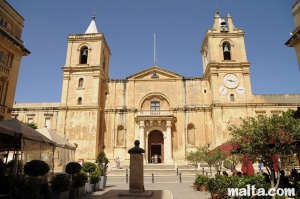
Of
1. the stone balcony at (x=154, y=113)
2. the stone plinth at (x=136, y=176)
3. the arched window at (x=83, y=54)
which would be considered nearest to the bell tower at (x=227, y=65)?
the stone balcony at (x=154, y=113)

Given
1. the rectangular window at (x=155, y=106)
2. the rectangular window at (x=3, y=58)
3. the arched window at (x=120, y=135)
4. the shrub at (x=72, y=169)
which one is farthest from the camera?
the rectangular window at (x=155, y=106)

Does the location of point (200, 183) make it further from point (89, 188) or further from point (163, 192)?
point (89, 188)

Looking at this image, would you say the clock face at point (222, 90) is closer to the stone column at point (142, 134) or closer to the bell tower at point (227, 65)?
the bell tower at point (227, 65)

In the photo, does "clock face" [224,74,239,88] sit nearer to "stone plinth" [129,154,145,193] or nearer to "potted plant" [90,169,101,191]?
"potted plant" [90,169,101,191]

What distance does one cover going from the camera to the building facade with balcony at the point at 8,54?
14.5 metres

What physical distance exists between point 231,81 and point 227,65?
7.18 feet

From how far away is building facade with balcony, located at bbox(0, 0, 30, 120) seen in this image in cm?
1455

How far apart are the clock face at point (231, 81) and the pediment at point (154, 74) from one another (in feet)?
19.5

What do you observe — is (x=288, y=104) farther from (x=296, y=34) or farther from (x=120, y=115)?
(x=120, y=115)

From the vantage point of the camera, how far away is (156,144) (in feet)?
95.3

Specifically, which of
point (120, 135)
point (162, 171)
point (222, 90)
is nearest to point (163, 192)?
point (162, 171)

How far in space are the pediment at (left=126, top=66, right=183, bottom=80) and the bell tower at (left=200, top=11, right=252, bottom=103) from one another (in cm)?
452

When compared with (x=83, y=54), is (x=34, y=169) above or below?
below

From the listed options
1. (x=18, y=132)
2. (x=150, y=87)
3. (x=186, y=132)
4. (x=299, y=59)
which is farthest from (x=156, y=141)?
(x=18, y=132)
